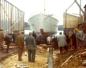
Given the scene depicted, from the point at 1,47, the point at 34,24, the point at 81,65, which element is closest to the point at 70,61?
the point at 81,65

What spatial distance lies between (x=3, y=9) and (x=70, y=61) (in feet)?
29.3

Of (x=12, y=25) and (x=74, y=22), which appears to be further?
(x=74, y=22)

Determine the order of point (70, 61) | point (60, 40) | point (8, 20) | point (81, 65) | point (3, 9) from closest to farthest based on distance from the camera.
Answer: point (81, 65) < point (70, 61) < point (60, 40) < point (3, 9) < point (8, 20)

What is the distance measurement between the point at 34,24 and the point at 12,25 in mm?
13432

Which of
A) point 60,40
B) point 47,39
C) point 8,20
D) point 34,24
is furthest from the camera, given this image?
point 34,24

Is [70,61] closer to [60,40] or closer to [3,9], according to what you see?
[60,40]

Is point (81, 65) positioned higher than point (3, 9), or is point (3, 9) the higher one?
point (3, 9)

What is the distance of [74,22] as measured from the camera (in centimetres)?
2834

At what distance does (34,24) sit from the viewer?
3759 cm

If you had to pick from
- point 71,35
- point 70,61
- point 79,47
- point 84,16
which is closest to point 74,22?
point 84,16

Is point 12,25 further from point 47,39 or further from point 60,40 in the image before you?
point 60,40

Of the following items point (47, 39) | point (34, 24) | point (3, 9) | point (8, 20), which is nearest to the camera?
point (3, 9)

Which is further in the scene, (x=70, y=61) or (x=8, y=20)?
(x=8, y=20)

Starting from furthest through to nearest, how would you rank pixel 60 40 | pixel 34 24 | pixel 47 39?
pixel 34 24 < pixel 47 39 < pixel 60 40
